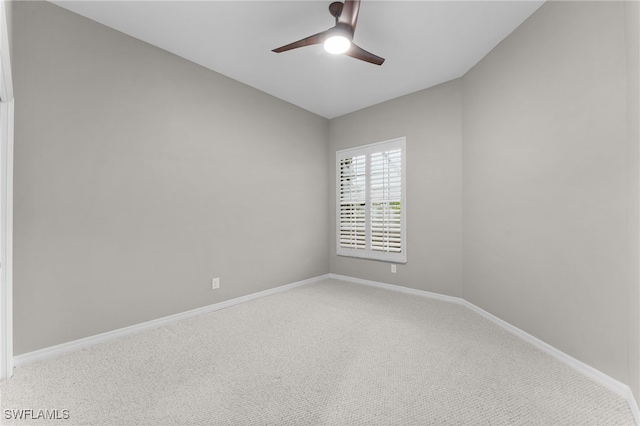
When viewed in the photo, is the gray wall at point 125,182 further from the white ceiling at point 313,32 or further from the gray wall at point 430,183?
the gray wall at point 430,183

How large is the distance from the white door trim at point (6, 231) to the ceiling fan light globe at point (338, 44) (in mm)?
2072

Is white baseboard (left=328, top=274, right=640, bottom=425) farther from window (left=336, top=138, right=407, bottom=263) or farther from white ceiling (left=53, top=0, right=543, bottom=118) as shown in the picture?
white ceiling (left=53, top=0, right=543, bottom=118)

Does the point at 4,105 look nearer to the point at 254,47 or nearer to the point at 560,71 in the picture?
the point at 254,47

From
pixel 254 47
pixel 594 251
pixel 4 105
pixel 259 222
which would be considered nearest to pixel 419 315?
pixel 594 251

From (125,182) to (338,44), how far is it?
215cm

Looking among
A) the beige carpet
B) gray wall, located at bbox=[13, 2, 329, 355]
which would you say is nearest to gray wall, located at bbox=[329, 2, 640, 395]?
the beige carpet

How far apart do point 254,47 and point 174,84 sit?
901 millimetres

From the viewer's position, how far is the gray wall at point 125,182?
2.01 meters

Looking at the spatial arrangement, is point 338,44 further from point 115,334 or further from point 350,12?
point 115,334

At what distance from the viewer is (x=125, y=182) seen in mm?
2447

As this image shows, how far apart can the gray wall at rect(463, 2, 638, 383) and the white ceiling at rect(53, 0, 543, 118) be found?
0.34m

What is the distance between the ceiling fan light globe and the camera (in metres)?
1.92

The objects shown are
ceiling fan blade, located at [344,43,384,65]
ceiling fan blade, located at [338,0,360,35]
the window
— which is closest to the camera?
ceiling fan blade, located at [338,0,360,35]

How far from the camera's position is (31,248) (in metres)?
1.99
